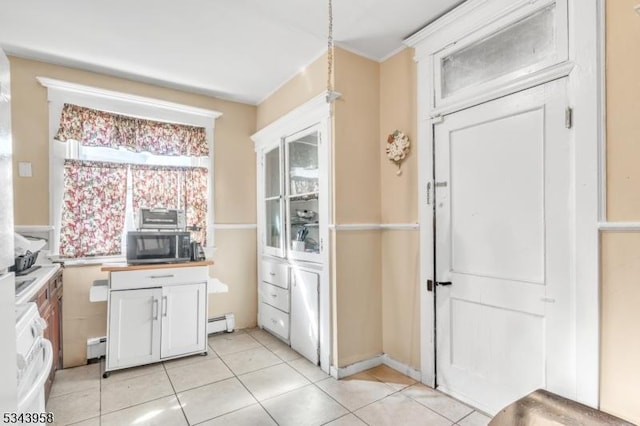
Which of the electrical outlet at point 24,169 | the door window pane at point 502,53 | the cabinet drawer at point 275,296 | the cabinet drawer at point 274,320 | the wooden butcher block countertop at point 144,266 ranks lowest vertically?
the cabinet drawer at point 274,320

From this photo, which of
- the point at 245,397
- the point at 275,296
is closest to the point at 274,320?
the point at 275,296

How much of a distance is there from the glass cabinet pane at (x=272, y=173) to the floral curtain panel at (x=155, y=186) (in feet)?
3.05

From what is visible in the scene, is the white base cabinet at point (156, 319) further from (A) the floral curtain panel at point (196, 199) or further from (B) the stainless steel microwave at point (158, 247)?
Answer: (A) the floral curtain panel at point (196, 199)

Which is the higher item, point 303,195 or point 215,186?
point 215,186

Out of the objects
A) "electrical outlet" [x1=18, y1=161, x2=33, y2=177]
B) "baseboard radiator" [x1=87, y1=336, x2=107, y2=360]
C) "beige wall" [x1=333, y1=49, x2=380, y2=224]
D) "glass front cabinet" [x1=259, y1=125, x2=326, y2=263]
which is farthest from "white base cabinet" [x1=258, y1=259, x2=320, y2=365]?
"electrical outlet" [x1=18, y1=161, x2=33, y2=177]

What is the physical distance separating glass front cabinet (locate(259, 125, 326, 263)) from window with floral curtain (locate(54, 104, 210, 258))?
2.25 feet

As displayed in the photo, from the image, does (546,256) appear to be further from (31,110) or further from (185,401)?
(31,110)

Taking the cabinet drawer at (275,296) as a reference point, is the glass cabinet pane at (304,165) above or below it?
above

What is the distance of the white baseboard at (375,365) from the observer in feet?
8.23

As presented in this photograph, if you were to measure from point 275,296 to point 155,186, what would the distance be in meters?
1.67

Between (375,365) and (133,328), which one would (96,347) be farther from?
(375,365)

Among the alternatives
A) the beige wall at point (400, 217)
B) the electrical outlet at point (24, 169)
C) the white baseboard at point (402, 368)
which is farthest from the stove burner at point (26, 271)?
the white baseboard at point (402, 368)

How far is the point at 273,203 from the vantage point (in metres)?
3.60

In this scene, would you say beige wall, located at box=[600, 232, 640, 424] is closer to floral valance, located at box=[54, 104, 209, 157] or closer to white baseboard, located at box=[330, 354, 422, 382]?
white baseboard, located at box=[330, 354, 422, 382]
